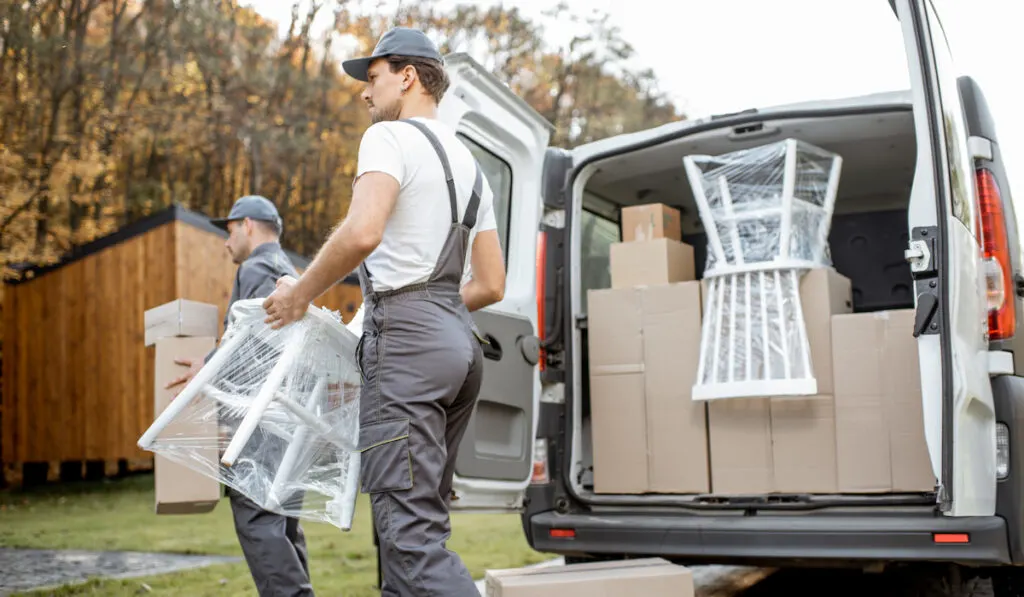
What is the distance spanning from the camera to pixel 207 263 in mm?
12898

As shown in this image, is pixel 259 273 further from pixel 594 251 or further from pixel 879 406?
pixel 879 406

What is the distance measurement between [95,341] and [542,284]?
10.3 m

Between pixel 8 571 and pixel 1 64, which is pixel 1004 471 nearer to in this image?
pixel 8 571

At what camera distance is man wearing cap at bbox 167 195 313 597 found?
137 inches

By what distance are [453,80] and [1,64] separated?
1299 cm

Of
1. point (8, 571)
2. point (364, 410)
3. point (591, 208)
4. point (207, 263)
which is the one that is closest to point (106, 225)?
point (207, 263)

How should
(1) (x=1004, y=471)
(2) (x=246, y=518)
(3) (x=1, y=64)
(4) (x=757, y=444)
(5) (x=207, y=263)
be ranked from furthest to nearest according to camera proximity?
(3) (x=1, y=64) → (5) (x=207, y=263) → (4) (x=757, y=444) → (2) (x=246, y=518) → (1) (x=1004, y=471)

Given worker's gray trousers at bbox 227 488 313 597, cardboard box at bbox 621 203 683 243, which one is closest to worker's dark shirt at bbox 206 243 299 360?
worker's gray trousers at bbox 227 488 313 597

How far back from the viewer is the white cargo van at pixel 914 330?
3125 millimetres

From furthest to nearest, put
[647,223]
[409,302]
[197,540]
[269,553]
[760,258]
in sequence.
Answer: [197,540] < [647,223] < [760,258] < [269,553] < [409,302]

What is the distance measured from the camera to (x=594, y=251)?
500 cm

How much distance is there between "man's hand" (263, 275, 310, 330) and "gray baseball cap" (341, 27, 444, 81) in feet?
2.07

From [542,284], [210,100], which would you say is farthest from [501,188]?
[210,100]

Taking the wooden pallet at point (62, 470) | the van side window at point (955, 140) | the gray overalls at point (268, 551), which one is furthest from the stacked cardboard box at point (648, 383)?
the wooden pallet at point (62, 470)
